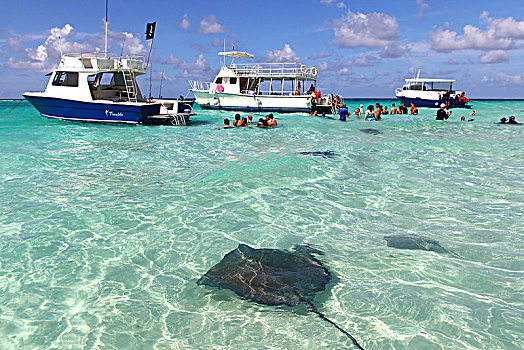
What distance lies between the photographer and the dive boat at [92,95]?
781 inches

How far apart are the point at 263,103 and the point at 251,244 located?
2599cm

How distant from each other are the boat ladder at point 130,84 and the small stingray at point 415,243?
18899 millimetres

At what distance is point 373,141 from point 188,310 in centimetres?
1445

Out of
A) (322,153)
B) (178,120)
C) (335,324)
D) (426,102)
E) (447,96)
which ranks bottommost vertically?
(335,324)

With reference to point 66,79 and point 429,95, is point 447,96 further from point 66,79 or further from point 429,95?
point 66,79

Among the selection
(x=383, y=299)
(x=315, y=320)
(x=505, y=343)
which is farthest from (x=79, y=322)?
(x=505, y=343)

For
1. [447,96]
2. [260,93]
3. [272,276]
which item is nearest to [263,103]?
[260,93]

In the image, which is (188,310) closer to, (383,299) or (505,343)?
(383,299)

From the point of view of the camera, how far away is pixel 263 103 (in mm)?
30312

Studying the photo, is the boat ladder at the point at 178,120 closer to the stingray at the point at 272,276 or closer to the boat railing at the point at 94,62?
the boat railing at the point at 94,62

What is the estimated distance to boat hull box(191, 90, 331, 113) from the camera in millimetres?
29906

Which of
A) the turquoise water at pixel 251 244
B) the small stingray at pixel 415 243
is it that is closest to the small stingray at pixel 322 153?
the turquoise water at pixel 251 244

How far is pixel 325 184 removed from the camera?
8.70 m

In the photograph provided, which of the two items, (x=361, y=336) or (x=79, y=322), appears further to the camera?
(x=79, y=322)
